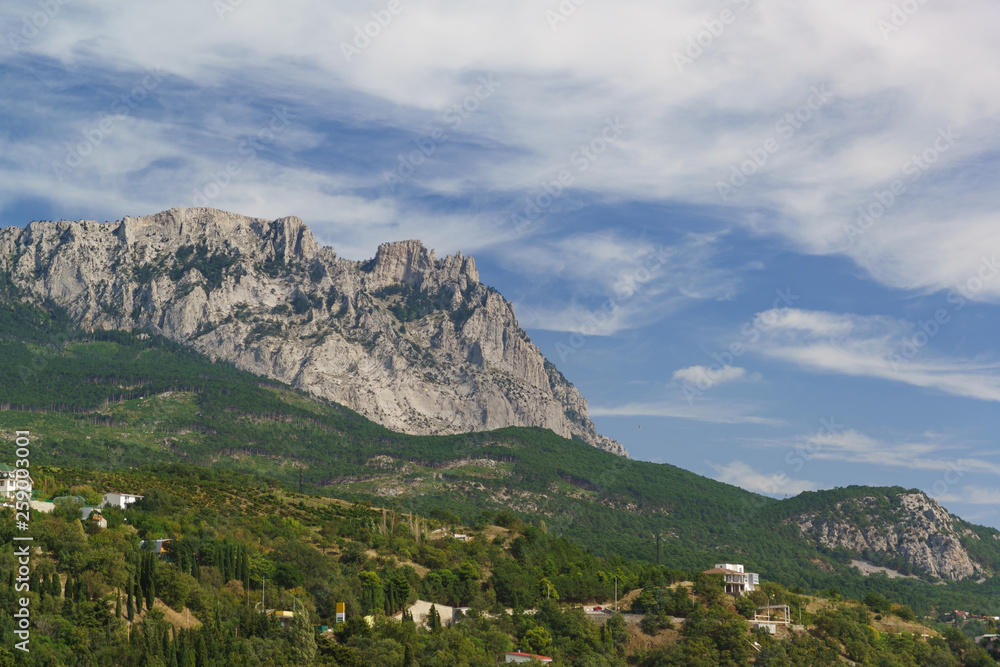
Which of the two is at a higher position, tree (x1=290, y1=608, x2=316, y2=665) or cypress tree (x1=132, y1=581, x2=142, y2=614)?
cypress tree (x1=132, y1=581, x2=142, y2=614)

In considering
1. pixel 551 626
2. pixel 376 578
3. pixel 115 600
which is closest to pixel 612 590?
pixel 551 626

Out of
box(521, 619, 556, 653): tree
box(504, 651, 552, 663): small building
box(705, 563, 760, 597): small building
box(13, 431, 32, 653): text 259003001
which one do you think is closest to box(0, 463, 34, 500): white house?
box(13, 431, 32, 653): text 259003001

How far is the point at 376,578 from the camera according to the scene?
10594 centimetres

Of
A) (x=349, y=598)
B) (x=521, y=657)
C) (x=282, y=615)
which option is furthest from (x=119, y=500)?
(x=521, y=657)

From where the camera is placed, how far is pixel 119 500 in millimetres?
117500

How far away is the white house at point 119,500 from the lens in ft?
384

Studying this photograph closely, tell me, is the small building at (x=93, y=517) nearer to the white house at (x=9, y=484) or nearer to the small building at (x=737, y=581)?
the white house at (x=9, y=484)

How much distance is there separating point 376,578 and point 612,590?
34.8m

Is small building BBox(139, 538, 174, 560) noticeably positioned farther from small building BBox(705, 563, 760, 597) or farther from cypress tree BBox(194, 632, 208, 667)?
small building BBox(705, 563, 760, 597)

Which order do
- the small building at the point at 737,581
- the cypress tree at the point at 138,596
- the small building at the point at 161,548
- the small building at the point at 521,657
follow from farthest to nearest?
1. the small building at the point at 737,581
2. the small building at the point at 161,548
3. the small building at the point at 521,657
4. the cypress tree at the point at 138,596

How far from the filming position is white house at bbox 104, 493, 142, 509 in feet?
384

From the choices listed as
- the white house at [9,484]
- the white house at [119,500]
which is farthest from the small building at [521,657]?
the white house at [9,484]

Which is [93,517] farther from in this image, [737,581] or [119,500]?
[737,581]

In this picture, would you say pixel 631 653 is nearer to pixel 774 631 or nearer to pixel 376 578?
pixel 774 631
